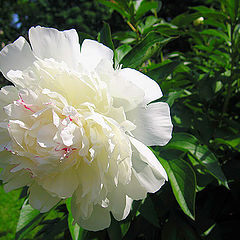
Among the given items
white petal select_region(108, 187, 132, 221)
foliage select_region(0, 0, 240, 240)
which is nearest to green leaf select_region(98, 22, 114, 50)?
foliage select_region(0, 0, 240, 240)

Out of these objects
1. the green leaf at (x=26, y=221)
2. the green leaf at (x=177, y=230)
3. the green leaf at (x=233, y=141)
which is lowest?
the green leaf at (x=177, y=230)

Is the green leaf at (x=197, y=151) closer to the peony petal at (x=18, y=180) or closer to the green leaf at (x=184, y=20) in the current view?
the peony petal at (x=18, y=180)

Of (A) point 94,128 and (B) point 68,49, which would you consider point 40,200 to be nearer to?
(A) point 94,128

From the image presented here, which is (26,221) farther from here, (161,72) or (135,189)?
(161,72)

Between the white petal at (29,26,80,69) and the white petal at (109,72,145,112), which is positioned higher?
the white petal at (29,26,80,69)

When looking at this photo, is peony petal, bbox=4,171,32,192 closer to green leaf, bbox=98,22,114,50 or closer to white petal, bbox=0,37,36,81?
white petal, bbox=0,37,36,81

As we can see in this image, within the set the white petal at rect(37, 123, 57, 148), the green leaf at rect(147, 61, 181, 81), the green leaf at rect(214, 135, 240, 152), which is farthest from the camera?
the green leaf at rect(214, 135, 240, 152)

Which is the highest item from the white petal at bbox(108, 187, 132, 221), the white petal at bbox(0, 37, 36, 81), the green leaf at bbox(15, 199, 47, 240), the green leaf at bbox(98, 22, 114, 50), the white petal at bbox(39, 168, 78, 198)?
the white petal at bbox(0, 37, 36, 81)

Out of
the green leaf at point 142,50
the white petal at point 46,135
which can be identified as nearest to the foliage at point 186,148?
the green leaf at point 142,50
